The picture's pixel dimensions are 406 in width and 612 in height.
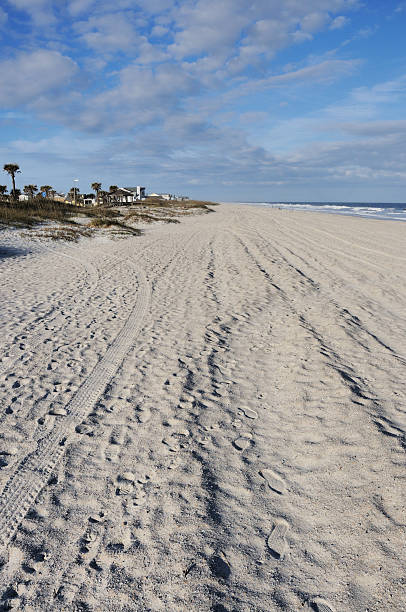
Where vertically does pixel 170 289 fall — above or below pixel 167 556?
above

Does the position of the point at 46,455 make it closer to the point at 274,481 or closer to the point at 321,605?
the point at 274,481

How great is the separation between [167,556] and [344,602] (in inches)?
43.6

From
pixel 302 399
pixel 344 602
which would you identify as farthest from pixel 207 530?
pixel 302 399

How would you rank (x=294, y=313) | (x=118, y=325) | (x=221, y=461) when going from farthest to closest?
1. (x=294, y=313)
2. (x=118, y=325)
3. (x=221, y=461)

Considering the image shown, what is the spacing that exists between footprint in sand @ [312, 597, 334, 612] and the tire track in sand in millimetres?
2037

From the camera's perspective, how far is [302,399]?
4.30m

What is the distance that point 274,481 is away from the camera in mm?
3066

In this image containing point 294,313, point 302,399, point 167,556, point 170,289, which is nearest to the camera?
point 167,556

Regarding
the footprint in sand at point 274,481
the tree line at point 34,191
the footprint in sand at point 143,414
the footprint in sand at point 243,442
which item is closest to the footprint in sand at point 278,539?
the footprint in sand at point 274,481

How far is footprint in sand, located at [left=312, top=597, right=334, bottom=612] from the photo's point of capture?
2.10 metres

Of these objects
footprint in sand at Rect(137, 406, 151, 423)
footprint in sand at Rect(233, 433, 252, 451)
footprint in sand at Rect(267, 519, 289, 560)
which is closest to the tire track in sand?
footprint in sand at Rect(137, 406, 151, 423)

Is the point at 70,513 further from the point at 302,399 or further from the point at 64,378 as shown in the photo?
the point at 302,399

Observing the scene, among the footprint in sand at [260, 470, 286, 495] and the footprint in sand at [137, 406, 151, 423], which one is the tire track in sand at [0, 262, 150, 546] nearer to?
the footprint in sand at [137, 406, 151, 423]

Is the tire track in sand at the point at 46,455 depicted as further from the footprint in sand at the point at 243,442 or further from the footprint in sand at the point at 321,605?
the footprint in sand at the point at 321,605
